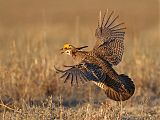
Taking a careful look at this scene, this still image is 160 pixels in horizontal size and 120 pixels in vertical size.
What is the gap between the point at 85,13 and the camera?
28891 mm

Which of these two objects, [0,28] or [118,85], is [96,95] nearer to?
[118,85]

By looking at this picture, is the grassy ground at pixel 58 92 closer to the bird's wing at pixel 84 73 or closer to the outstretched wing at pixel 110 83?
the outstretched wing at pixel 110 83

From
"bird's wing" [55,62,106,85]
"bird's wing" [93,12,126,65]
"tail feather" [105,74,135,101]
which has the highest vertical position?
"bird's wing" [93,12,126,65]

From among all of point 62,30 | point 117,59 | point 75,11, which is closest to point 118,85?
point 117,59

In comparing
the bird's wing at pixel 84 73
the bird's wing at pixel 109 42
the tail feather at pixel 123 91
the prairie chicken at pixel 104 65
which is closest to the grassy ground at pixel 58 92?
the tail feather at pixel 123 91

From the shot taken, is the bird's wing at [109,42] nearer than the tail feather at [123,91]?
No

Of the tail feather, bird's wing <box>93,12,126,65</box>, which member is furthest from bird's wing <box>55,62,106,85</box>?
bird's wing <box>93,12,126,65</box>

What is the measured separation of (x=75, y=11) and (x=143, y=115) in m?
20.0

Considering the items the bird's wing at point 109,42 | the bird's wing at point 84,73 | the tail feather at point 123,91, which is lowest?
the tail feather at point 123,91

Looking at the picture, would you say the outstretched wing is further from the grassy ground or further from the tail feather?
the grassy ground

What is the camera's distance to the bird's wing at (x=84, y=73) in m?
8.41

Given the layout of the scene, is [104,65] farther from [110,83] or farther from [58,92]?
[58,92]

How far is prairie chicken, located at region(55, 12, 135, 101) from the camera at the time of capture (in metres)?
8.62

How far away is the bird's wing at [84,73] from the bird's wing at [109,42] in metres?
0.59
